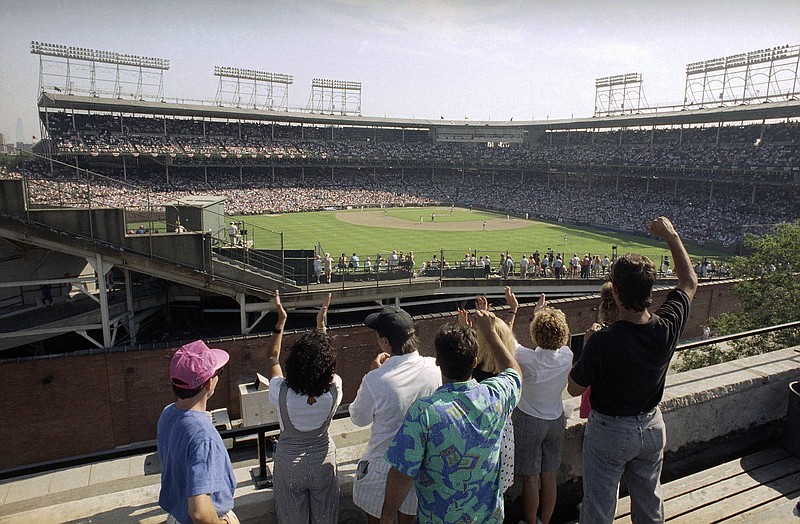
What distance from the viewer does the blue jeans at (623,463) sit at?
3475mm

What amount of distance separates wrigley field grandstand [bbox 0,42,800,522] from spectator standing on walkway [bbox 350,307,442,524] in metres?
1.62

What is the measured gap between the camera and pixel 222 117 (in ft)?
213

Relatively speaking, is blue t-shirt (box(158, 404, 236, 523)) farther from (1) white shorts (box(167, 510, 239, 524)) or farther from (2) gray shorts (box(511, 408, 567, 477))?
(2) gray shorts (box(511, 408, 567, 477))

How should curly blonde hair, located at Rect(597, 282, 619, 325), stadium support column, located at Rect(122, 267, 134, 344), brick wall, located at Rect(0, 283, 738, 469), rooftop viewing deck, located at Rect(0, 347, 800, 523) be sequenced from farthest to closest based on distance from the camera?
stadium support column, located at Rect(122, 267, 134, 344)
brick wall, located at Rect(0, 283, 738, 469)
curly blonde hair, located at Rect(597, 282, 619, 325)
rooftop viewing deck, located at Rect(0, 347, 800, 523)

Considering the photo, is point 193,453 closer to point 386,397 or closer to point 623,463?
point 386,397

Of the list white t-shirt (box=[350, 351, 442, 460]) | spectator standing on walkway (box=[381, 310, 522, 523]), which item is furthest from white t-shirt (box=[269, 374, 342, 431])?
spectator standing on walkway (box=[381, 310, 522, 523])

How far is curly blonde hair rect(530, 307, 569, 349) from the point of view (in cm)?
392

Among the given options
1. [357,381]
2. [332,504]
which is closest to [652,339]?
[332,504]

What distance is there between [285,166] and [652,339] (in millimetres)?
66016

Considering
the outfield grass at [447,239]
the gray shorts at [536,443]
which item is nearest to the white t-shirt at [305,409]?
the gray shorts at [536,443]

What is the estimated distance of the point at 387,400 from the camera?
11.2 feet

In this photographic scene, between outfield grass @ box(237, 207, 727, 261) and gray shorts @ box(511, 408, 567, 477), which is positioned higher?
gray shorts @ box(511, 408, 567, 477)

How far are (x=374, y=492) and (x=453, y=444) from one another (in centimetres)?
82

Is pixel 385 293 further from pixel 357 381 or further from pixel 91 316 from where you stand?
pixel 91 316
